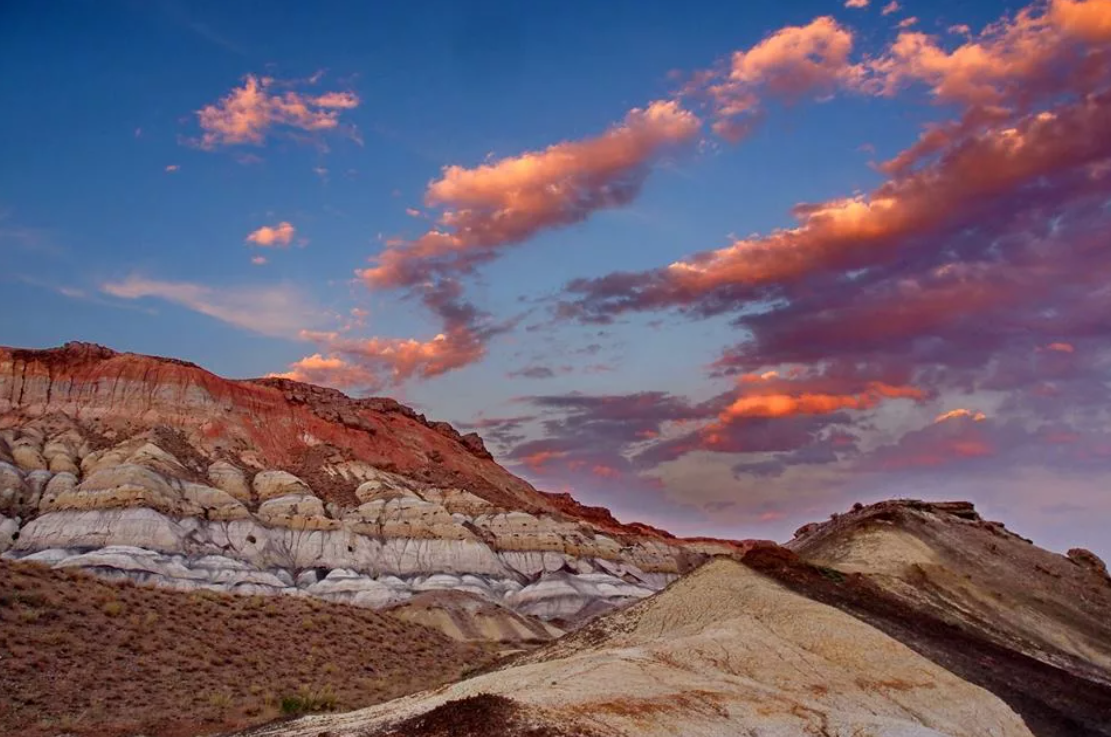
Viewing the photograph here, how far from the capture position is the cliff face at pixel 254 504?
261 feet

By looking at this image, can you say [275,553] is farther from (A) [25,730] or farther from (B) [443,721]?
(B) [443,721]

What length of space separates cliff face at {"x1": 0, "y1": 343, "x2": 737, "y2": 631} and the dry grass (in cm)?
3240

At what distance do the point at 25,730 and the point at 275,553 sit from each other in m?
62.5

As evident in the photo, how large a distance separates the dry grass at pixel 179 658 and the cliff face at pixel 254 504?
106 ft

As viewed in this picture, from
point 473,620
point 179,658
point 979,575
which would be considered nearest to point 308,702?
point 179,658

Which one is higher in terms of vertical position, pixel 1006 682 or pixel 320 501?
pixel 320 501

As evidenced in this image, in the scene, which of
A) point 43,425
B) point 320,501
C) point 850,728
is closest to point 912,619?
point 850,728

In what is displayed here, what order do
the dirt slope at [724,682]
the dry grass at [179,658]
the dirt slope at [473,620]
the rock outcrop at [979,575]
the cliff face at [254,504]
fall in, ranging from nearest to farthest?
the dirt slope at [724,682], the dry grass at [179,658], the rock outcrop at [979,575], the dirt slope at [473,620], the cliff face at [254,504]

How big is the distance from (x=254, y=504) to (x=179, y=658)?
6245cm

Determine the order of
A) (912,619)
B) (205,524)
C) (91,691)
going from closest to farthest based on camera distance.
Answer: (912,619)
(91,691)
(205,524)

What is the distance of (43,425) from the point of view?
324 feet

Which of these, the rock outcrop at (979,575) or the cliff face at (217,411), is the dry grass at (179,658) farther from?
the cliff face at (217,411)

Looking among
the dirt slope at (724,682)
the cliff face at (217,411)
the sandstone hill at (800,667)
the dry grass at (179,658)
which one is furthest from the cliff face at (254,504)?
the dirt slope at (724,682)

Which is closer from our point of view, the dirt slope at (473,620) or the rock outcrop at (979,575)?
the rock outcrop at (979,575)
